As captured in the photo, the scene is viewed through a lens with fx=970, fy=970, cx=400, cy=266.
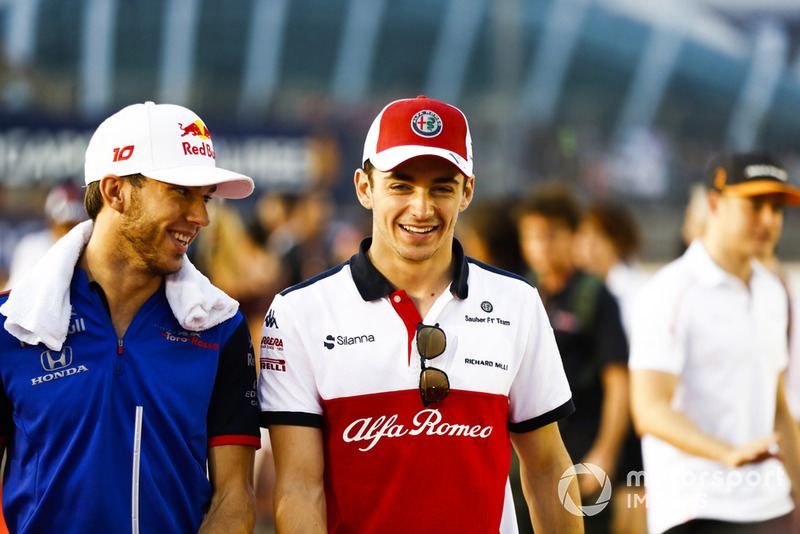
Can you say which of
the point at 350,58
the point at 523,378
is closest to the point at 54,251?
the point at 523,378

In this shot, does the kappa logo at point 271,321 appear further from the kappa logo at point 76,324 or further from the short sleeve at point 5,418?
the short sleeve at point 5,418

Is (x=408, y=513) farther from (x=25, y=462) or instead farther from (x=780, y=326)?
(x=780, y=326)

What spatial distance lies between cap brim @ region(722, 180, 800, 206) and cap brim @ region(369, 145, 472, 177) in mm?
1767

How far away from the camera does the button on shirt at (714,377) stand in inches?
163

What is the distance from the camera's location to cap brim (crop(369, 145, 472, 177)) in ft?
10.1

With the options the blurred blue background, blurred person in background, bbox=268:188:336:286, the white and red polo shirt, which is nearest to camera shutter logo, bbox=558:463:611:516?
the white and red polo shirt

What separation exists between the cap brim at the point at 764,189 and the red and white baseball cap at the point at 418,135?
1.68 metres

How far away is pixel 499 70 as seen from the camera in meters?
25.5

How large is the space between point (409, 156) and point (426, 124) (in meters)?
0.16

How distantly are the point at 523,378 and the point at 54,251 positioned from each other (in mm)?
1574

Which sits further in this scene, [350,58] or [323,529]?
[350,58]

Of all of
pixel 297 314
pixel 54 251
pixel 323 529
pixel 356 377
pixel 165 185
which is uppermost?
pixel 165 185

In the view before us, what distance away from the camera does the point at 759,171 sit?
4359mm

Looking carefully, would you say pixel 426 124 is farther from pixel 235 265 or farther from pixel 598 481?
pixel 235 265
